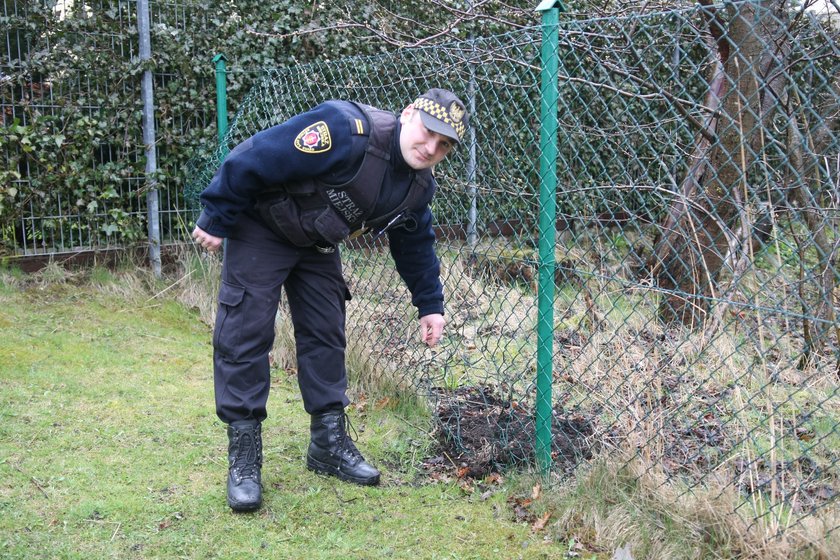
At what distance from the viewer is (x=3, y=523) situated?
285 centimetres

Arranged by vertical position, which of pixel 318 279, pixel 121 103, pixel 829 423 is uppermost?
pixel 121 103

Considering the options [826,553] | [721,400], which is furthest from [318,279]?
[826,553]

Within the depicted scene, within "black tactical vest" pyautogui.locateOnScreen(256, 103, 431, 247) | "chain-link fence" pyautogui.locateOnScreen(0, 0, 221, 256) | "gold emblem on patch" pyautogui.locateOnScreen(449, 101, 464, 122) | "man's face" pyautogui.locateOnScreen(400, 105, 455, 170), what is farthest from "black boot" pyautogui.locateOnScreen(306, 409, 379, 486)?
"chain-link fence" pyautogui.locateOnScreen(0, 0, 221, 256)

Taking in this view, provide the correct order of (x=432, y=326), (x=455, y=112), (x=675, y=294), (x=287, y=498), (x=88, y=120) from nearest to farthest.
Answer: (x=675, y=294) → (x=455, y=112) → (x=287, y=498) → (x=432, y=326) → (x=88, y=120)

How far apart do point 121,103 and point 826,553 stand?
5774mm

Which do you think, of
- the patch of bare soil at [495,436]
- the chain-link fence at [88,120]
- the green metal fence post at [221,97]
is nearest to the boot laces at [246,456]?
the patch of bare soil at [495,436]

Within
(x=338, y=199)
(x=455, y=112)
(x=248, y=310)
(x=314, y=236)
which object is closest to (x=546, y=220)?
(x=455, y=112)

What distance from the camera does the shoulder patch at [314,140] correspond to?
114 inches

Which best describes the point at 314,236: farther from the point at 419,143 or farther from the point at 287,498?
the point at 287,498

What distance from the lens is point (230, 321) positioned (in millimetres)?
3111

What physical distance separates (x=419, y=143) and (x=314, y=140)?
393 mm

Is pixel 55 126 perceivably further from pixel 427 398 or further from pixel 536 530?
pixel 536 530

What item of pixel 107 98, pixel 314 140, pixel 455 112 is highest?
pixel 455 112

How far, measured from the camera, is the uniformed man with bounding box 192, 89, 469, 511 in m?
2.91
